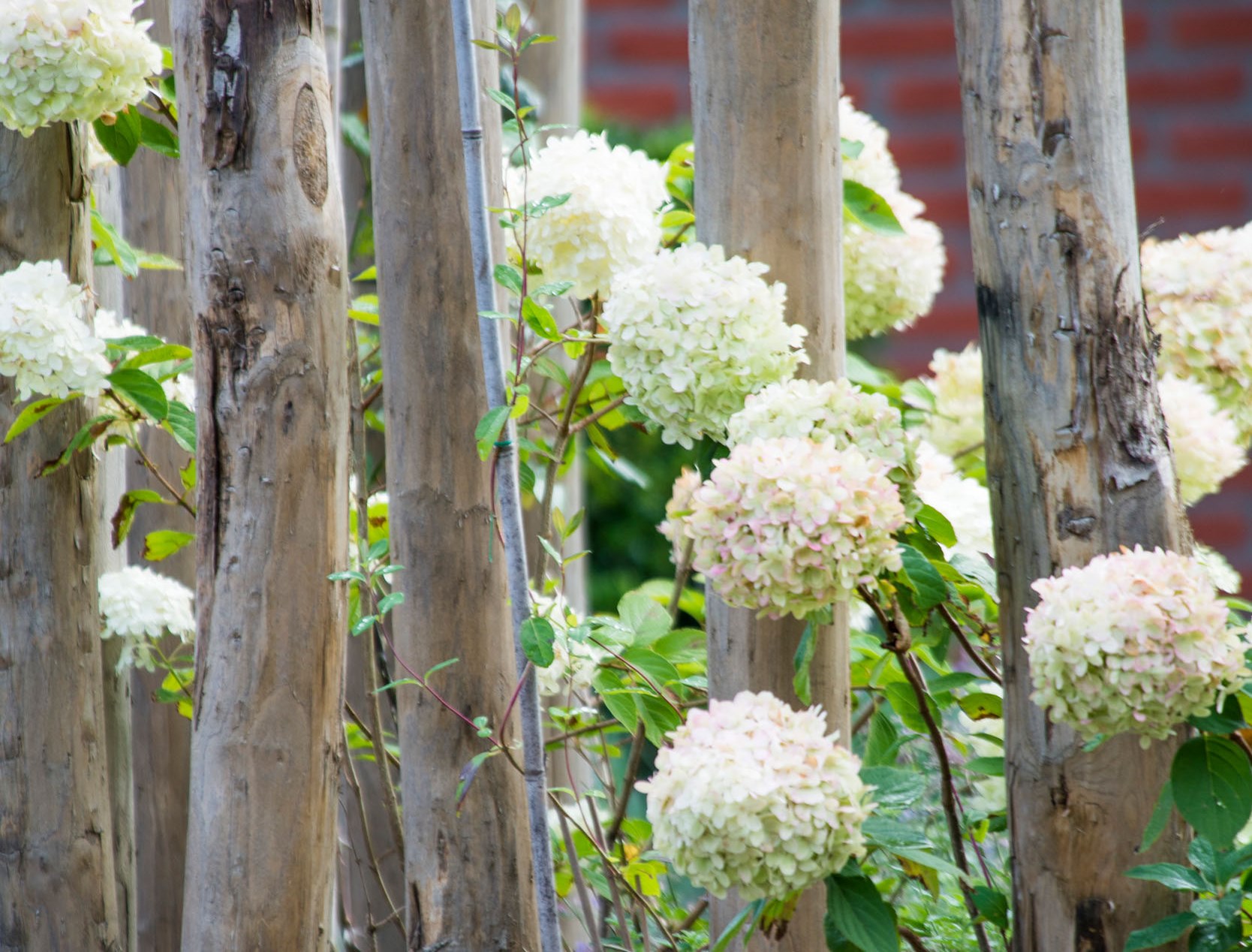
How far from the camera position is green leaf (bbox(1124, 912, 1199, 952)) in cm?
97

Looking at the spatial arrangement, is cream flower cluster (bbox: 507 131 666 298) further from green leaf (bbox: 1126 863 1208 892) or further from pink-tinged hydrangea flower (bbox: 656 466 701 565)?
green leaf (bbox: 1126 863 1208 892)

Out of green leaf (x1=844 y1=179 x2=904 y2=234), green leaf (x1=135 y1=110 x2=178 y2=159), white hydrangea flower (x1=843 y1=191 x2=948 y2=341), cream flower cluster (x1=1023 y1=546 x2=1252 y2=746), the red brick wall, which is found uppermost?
the red brick wall

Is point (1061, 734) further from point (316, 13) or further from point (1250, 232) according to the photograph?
point (316, 13)

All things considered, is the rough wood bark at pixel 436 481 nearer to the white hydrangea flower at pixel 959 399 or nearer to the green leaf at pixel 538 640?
the green leaf at pixel 538 640

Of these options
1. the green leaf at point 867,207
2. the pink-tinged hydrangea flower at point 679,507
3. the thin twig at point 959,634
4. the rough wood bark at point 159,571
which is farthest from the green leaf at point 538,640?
the rough wood bark at point 159,571

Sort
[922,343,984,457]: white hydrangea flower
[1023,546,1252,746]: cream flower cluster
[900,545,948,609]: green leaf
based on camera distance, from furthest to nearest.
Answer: [922,343,984,457]: white hydrangea flower, [900,545,948,609]: green leaf, [1023,546,1252,746]: cream flower cluster

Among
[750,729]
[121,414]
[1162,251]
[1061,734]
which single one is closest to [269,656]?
[121,414]

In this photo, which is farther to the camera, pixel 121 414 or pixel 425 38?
pixel 121 414

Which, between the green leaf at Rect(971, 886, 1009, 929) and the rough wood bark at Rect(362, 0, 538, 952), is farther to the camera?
the rough wood bark at Rect(362, 0, 538, 952)

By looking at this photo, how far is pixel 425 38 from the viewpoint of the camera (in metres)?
1.23

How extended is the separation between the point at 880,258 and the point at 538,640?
0.66 metres

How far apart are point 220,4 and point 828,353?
27.4 inches

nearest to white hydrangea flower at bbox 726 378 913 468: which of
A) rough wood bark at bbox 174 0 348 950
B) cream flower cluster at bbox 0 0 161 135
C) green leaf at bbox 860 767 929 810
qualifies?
green leaf at bbox 860 767 929 810

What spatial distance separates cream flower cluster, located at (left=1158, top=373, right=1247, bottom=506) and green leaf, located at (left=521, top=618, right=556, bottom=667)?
0.63 meters
